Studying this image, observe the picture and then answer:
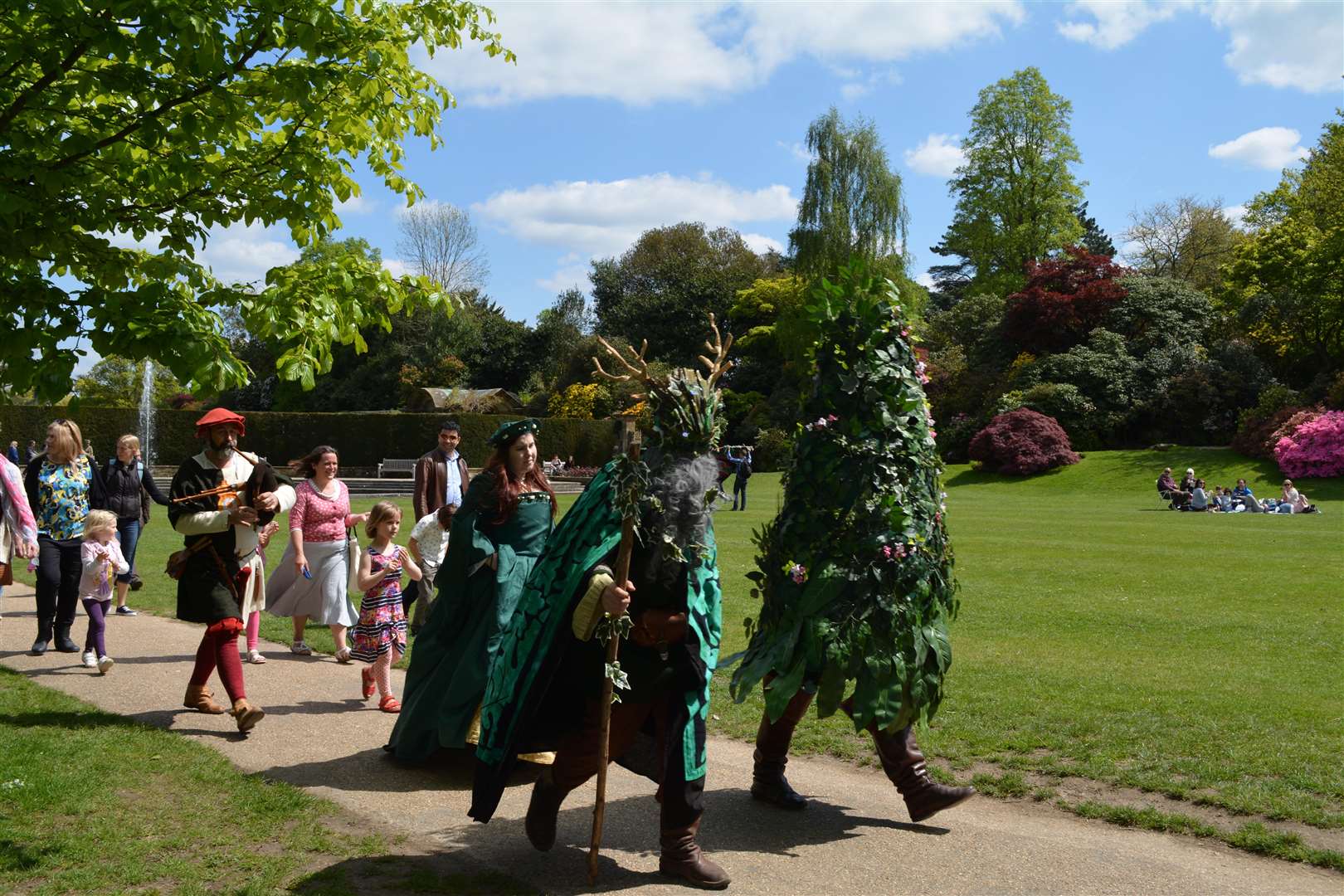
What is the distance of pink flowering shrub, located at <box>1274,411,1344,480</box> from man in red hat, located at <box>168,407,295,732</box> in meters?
32.4

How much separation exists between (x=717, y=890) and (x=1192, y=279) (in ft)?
200

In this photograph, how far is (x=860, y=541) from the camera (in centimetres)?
475

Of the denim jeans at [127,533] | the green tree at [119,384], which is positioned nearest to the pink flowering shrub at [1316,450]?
the denim jeans at [127,533]

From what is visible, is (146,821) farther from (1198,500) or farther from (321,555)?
(1198,500)

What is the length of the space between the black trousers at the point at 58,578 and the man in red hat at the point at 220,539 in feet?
8.98

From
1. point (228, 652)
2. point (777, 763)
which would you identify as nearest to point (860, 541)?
point (777, 763)

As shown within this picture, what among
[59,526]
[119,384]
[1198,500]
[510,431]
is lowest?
[1198,500]

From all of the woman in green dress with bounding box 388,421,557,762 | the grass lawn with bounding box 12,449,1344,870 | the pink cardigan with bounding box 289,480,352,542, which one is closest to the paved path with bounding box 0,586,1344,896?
the woman in green dress with bounding box 388,421,557,762

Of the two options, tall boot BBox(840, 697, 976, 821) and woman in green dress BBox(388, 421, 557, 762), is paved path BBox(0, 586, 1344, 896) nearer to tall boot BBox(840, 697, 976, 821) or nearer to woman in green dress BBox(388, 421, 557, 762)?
tall boot BBox(840, 697, 976, 821)

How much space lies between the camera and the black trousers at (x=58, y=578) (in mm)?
8586

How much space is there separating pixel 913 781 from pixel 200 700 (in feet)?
14.2

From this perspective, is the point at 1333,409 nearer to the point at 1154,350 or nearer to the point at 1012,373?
the point at 1154,350

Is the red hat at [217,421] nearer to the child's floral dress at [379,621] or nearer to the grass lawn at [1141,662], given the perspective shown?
the child's floral dress at [379,621]

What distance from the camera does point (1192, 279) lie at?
57.6m
